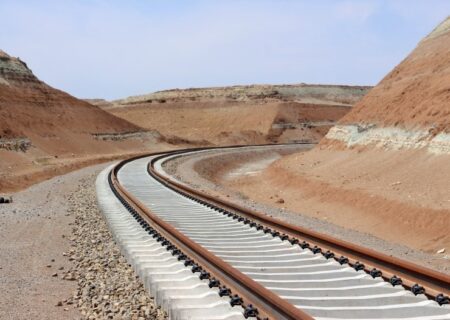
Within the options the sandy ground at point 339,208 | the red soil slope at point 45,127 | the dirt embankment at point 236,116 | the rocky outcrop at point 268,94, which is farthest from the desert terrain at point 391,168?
the rocky outcrop at point 268,94

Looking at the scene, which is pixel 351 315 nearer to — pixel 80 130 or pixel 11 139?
pixel 11 139

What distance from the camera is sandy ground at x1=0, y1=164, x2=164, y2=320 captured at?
25.6 feet

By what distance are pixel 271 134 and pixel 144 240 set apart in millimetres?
79226

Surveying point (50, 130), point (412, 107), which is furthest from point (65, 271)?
point (50, 130)

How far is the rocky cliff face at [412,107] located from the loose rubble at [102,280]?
46.6ft

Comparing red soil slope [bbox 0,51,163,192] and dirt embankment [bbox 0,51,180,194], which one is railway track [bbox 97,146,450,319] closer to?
red soil slope [bbox 0,51,163,192]

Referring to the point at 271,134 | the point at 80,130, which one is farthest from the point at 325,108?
the point at 80,130

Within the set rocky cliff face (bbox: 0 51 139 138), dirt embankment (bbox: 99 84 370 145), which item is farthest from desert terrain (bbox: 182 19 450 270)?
dirt embankment (bbox: 99 84 370 145)

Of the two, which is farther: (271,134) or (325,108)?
(325,108)

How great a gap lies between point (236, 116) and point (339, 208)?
270 feet

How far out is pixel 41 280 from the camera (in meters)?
9.62

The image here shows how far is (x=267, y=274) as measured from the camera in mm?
8672

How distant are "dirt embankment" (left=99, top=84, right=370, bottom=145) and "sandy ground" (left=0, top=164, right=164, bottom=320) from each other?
6784 cm

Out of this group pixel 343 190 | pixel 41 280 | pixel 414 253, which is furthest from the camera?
pixel 343 190
